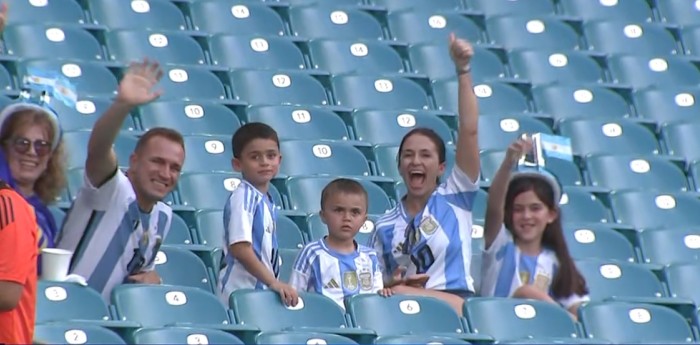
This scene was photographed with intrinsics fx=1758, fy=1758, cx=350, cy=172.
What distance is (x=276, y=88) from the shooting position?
835cm

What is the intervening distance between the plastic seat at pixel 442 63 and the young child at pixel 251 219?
104 inches

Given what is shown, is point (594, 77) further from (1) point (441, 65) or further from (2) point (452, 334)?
(2) point (452, 334)

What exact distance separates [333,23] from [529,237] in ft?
9.86

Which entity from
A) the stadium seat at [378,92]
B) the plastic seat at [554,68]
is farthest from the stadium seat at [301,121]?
the plastic seat at [554,68]

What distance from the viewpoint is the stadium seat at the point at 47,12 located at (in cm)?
839

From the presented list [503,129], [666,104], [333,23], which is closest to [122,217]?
[503,129]

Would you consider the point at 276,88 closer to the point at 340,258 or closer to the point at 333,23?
the point at 333,23

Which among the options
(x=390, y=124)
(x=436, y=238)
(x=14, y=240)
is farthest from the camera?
(x=390, y=124)

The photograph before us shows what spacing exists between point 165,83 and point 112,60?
0.93ft

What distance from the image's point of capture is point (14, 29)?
26.2ft

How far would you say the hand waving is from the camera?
17.4 feet

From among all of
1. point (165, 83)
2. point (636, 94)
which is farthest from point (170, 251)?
point (636, 94)

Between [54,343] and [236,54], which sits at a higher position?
[236,54]

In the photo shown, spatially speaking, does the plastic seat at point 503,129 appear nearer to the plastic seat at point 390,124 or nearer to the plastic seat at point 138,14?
the plastic seat at point 390,124
